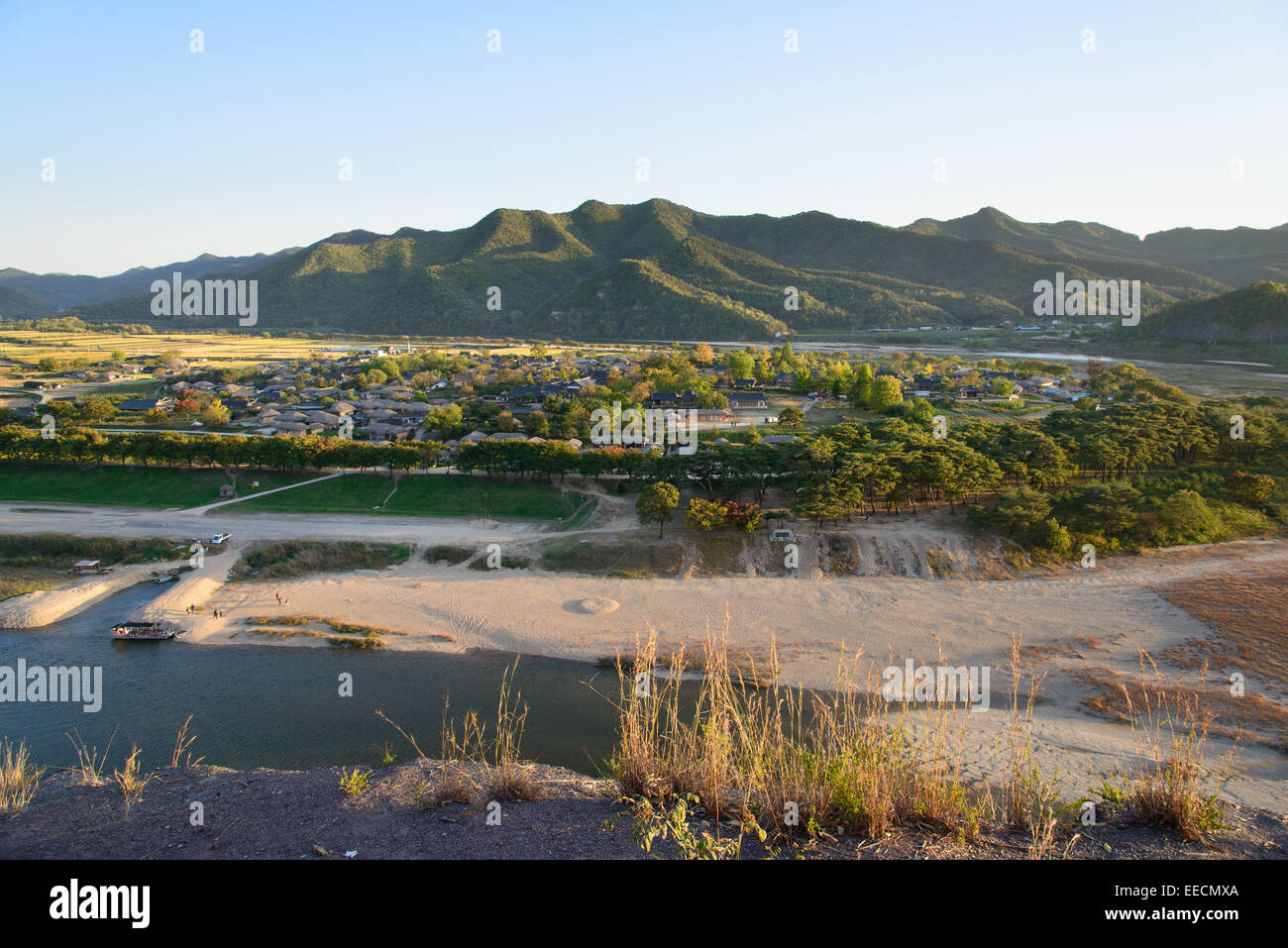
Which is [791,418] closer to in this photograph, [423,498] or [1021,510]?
[1021,510]

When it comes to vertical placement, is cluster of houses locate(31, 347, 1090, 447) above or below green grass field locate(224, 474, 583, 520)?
above

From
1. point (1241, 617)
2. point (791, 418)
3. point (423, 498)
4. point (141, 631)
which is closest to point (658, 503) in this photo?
point (423, 498)

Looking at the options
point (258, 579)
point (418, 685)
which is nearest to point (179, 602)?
point (258, 579)

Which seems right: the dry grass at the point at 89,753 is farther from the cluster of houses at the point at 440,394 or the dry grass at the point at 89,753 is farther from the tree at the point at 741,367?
the tree at the point at 741,367

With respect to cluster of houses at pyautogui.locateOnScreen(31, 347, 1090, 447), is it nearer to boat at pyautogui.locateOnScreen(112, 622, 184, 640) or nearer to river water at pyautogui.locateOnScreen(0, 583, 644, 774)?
boat at pyautogui.locateOnScreen(112, 622, 184, 640)

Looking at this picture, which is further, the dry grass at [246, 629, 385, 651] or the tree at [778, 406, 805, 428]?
the tree at [778, 406, 805, 428]

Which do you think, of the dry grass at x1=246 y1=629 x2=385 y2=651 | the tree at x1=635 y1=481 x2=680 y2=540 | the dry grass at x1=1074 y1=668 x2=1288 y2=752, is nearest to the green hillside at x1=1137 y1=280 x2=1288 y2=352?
the dry grass at x1=1074 y1=668 x2=1288 y2=752
